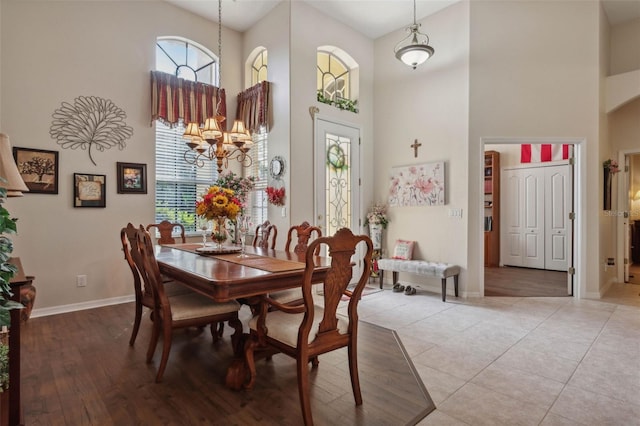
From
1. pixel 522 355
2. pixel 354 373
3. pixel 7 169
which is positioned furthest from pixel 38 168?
pixel 522 355

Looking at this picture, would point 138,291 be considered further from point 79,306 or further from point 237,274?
point 79,306

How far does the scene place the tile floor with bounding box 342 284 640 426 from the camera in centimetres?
203

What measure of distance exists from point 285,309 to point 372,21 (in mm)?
4935

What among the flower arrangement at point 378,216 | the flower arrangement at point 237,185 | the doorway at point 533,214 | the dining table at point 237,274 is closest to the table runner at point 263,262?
the dining table at point 237,274

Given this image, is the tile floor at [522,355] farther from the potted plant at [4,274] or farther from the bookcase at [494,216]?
the bookcase at [494,216]

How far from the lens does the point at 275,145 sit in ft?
15.9

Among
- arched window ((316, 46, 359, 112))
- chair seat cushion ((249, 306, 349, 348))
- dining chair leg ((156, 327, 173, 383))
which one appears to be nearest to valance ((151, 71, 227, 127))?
arched window ((316, 46, 359, 112))

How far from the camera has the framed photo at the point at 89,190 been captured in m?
3.99

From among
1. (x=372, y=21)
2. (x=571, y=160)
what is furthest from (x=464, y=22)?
(x=571, y=160)

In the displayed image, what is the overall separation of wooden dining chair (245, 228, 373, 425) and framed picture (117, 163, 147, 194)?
3.13 meters

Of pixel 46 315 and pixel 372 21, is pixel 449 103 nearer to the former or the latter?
pixel 372 21

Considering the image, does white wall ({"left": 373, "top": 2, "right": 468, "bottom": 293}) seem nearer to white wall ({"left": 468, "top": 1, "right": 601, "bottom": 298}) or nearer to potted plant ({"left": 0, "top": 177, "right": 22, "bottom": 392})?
white wall ({"left": 468, "top": 1, "right": 601, "bottom": 298})

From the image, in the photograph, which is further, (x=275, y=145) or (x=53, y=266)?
(x=275, y=145)

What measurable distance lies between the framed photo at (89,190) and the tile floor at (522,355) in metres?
3.50
